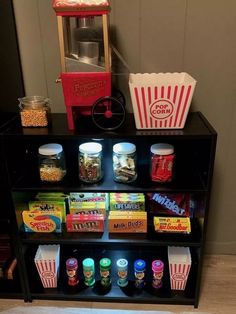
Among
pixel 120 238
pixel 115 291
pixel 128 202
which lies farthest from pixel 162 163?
pixel 115 291

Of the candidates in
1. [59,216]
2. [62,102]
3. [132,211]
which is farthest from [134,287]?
[62,102]

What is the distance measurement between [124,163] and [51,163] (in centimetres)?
29

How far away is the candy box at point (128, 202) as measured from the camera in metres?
1.33

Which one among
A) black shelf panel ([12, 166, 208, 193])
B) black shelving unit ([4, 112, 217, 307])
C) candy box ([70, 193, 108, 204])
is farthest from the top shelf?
candy box ([70, 193, 108, 204])

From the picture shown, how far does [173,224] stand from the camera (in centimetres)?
129

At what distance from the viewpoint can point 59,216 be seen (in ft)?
4.26

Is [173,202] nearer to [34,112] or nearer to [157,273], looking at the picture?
[157,273]

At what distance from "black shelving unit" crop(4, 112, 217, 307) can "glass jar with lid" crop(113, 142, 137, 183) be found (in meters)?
0.03

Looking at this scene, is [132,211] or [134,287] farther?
[134,287]

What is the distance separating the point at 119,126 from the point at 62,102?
401 mm

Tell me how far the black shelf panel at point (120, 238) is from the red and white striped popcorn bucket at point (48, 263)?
0.44 feet

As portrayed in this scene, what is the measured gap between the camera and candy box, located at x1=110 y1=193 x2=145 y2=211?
52.4 inches

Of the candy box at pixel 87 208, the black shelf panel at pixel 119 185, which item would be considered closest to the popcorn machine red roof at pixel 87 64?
the black shelf panel at pixel 119 185

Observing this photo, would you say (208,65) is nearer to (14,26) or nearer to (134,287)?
(14,26)
